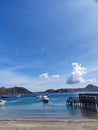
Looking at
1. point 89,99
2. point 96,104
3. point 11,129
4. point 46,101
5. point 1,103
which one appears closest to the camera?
point 11,129

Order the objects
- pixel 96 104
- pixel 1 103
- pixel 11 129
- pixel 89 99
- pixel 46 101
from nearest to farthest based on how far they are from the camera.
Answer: pixel 11 129 → pixel 96 104 → pixel 89 99 → pixel 1 103 → pixel 46 101

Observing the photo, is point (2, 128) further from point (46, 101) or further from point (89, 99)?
point (46, 101)

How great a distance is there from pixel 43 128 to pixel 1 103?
6595 centimetres

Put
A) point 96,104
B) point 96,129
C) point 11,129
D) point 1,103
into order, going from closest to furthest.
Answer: point 96,129, point 11,129, point 96,104, point 1,103

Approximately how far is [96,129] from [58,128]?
2830 mm

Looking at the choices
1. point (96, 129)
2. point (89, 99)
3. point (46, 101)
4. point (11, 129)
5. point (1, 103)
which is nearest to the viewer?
point (96, 129)

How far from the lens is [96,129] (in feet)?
61.0

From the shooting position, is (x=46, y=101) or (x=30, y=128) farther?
(x=46, y=101)

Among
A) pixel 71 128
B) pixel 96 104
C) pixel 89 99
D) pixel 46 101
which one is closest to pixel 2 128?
pixel 71 128

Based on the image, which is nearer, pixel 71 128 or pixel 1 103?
pixel 71 128

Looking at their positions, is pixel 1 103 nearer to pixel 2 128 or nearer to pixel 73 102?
pixel 73 102

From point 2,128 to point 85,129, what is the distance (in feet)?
21.1

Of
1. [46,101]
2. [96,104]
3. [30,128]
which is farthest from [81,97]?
[30,128]

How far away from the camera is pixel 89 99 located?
200 ft
